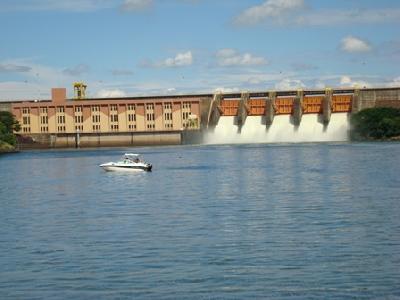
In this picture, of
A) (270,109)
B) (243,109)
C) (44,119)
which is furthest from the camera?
(44,119)

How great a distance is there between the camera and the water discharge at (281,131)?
461ft

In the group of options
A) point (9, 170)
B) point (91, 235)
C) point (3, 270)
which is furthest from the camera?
point (9, 170)

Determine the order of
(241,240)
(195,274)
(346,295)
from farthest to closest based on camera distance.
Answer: (241,240) → (195,274) → (346,295)

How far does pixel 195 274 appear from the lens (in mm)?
24453

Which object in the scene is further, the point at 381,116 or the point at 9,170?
the point at 381,116

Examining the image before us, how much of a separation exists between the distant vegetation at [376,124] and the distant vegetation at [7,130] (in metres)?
53.8

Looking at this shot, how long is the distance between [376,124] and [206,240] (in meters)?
109

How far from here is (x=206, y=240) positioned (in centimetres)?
3022

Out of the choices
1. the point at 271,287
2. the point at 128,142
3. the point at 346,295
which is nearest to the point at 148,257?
the point at 271,287

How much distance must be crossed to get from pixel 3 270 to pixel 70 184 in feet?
117

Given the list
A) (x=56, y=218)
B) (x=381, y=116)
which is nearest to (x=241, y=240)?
(x=56, y=218)

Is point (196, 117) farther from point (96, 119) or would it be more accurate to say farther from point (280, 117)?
point (96, 119)

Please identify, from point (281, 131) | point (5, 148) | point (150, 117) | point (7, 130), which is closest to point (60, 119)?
point (7, 130)

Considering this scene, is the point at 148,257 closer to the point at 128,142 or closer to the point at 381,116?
the point at 381,116
